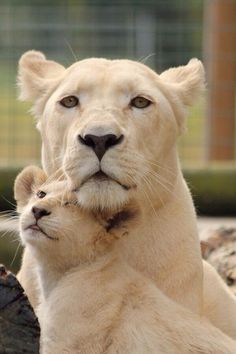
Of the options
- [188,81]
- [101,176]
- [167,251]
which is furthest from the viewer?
[188,81]

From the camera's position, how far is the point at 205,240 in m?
5.64

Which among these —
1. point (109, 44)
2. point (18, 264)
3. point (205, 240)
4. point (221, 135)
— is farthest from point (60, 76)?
point (109, 44)

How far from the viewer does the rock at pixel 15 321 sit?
3.58 metres

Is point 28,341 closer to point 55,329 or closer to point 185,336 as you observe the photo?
point 55,329

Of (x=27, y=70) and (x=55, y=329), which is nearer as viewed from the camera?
(x=55, y=329)

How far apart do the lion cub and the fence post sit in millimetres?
4617

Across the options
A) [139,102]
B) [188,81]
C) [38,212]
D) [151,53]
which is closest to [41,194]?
[38,212]

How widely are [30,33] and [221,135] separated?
229 cm

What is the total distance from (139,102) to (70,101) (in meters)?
0.22

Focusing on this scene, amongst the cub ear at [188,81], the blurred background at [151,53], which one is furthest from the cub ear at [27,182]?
the blurred background at [151,53]

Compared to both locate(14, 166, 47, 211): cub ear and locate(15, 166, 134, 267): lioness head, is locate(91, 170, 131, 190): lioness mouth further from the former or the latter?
→ locate(14, 166, 47, 211): cub ear

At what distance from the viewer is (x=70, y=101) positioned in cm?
399

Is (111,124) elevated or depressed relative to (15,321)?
elevated

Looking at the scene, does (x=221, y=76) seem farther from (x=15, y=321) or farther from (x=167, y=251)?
(x=15, y=321)
